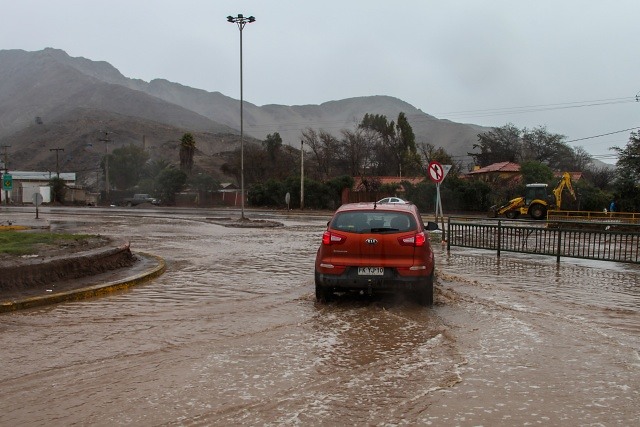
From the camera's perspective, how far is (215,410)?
4488 millimetres

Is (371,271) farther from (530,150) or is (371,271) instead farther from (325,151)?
(530,150)

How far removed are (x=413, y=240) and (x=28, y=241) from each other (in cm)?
896

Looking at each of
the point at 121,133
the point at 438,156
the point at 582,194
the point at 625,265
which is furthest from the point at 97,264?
the point at 121,133

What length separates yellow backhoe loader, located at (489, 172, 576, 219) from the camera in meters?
37.0

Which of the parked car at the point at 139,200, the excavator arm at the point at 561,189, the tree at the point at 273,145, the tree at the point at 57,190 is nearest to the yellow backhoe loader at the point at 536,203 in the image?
the excavator arm at the point at 561,189

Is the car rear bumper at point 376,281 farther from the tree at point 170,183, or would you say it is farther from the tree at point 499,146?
the tree at point 499,146

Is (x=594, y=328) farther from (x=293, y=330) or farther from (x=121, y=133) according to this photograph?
(x=121, y=133)

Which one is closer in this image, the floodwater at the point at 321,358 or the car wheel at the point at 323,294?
the floodwater at the point at 321,358

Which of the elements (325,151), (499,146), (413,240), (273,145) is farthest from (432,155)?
(413,240)

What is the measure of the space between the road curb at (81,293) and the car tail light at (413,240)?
5.04 metres

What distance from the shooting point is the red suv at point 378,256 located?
27.4 ft

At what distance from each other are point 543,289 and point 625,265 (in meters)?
5.21

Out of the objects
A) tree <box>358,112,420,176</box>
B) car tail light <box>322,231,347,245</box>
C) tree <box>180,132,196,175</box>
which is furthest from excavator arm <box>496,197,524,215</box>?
tree <box>180,132,196,175</box>

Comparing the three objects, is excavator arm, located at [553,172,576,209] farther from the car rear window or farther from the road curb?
the road curb
